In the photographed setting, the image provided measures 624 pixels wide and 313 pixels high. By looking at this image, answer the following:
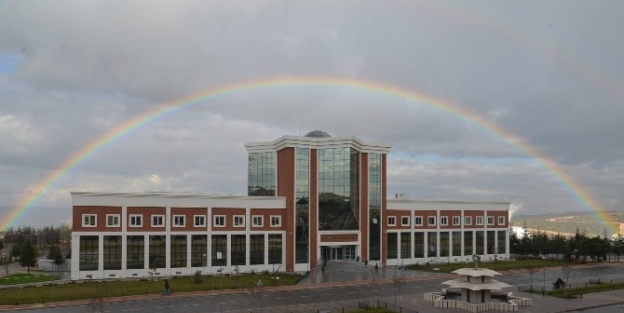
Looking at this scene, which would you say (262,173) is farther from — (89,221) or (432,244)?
(432,244)

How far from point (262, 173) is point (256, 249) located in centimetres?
1400

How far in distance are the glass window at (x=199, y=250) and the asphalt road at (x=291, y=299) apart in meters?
16.2

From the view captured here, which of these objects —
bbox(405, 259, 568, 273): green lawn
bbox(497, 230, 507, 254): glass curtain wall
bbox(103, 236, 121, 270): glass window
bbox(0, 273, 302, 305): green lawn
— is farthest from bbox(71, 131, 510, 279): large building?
bbox(0, 273, 302, 305): green lawn

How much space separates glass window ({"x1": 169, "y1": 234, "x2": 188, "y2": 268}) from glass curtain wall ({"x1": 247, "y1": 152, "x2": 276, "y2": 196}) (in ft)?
56.1

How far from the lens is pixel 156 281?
190ft

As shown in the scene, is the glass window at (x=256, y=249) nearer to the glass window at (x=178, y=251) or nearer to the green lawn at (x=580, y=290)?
the glass window at (x=178, y=251)

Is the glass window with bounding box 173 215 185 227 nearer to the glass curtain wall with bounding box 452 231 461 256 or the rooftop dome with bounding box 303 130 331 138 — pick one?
the rooftop dome with bounding box 303 130 331 138

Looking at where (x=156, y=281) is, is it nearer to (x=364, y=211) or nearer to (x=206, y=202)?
(x=206, y=202)

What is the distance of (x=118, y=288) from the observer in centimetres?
5125

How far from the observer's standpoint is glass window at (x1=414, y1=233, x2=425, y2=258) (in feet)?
265

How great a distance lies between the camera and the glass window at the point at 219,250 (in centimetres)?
6639

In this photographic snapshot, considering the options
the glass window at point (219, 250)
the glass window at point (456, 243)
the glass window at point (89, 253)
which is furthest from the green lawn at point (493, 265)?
the glass window at point (89, 253)

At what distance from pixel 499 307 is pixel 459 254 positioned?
43.8 metres

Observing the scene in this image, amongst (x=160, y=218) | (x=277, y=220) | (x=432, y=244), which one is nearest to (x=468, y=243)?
(x=432, y=244)
